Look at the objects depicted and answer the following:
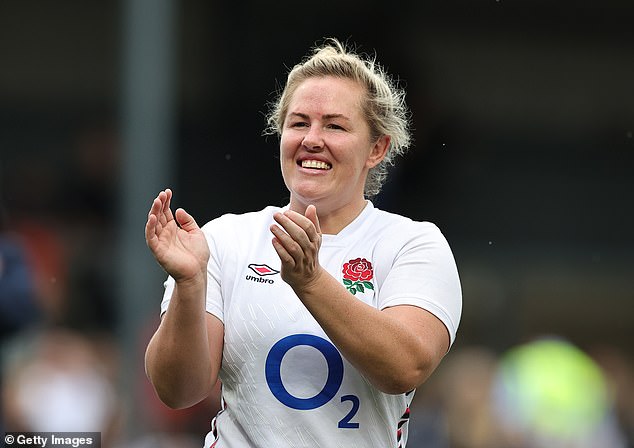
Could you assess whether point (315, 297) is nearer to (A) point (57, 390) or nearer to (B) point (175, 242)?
(B) point (175, 242)

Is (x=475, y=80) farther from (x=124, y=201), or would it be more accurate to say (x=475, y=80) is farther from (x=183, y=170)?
(x=124, y=201)

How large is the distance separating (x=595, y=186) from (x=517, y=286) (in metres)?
1.74

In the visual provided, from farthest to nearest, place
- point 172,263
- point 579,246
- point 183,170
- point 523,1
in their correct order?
point 523,1 < point 579,246 < point 183,170 < point 172,263

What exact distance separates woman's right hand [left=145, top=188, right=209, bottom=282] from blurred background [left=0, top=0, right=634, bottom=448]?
14.0 feet

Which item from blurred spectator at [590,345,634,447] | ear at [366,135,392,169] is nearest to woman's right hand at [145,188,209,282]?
ear at [366,135,392,169]

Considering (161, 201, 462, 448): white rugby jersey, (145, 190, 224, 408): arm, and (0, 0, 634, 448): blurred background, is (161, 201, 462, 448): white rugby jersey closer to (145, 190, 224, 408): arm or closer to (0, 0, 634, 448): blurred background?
(145, 190, 224, 408): arm

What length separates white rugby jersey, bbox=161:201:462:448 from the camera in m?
3.70

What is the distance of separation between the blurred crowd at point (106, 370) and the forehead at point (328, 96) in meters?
2.09

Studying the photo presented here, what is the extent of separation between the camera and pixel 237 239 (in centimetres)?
394

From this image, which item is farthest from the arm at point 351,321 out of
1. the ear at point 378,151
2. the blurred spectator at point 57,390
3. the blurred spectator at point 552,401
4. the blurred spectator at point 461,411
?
the blurred spectator at point 552,401

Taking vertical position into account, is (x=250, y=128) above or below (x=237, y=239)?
below

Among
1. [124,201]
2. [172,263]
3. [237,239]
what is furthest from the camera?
[124,201]

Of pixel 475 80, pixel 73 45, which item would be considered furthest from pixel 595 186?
pixel 73 45

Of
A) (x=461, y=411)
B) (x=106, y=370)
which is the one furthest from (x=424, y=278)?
(x=106, y=370)
